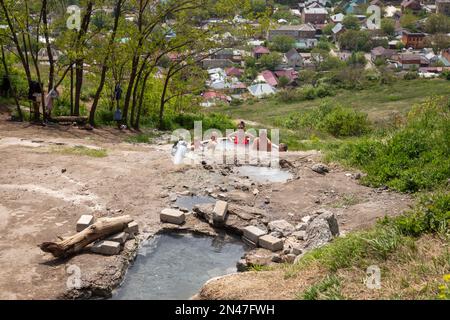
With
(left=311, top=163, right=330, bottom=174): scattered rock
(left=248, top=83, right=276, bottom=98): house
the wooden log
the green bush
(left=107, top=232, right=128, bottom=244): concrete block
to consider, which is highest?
the wooden log

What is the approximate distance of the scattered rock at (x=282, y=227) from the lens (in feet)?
30.4

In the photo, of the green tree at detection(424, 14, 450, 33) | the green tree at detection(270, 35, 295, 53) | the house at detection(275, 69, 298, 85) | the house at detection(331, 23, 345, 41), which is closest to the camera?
the house at detection(275, 69, 298, 85)

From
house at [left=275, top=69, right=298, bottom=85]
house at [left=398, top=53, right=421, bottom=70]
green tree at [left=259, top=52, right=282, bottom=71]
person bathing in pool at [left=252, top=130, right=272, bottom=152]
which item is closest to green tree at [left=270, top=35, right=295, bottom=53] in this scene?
green tree at [left=259, top=52, right=282, bottom=71]

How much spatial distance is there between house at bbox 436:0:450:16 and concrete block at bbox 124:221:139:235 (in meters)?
93.6

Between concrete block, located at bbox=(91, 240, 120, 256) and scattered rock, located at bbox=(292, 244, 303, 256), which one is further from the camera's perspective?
scattered rock, located at bbox=(292, 244, 303, 256)

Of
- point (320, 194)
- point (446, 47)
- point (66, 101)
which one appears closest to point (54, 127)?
point (66, 101)

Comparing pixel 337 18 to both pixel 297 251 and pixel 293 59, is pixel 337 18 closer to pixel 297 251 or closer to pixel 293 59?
pixel 293 59

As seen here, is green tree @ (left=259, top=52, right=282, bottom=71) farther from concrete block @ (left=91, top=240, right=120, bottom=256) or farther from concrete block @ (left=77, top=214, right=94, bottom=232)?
concrete block @ (left=91, top=240, right=120, bottom=256)

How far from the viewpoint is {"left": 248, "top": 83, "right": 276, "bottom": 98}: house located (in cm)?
5625

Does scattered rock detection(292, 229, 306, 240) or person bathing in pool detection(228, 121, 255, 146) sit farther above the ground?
person bathing in pool detection(228, 121, 255, 146)

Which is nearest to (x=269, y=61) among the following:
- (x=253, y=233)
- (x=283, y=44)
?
(x=283, y=44)

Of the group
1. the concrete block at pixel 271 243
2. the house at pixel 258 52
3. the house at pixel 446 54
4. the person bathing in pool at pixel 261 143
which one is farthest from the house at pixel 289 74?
the concrete block at pixel 271 243

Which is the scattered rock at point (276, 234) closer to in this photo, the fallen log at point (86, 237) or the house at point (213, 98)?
the fallen log at point (86, 237)
